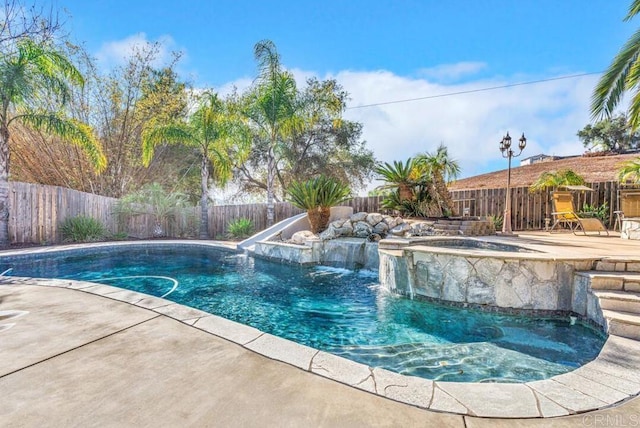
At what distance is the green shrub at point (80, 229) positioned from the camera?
32.8 feet

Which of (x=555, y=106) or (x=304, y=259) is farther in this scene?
(x=555, y=106)

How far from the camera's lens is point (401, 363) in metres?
2.48

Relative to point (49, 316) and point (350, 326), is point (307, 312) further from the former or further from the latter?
point (49, 316)

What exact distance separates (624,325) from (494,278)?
4.40ft

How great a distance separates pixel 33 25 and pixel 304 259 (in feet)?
34.5

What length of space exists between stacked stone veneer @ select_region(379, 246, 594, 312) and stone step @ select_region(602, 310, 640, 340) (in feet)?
2.87

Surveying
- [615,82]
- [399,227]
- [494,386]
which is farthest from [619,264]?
[615,82]

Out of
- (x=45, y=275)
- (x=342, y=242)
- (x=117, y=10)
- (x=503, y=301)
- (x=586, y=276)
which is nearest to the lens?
(x=586, y=276)

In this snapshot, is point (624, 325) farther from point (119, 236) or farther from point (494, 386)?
point (119, 236)

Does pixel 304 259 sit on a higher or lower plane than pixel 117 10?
lower

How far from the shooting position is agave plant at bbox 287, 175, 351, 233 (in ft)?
28.8

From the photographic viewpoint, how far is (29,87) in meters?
8.34

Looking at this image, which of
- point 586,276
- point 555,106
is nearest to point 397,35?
point 555,106

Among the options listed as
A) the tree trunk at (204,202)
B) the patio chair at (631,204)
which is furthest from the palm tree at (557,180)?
the tree trunk at (204,202)
